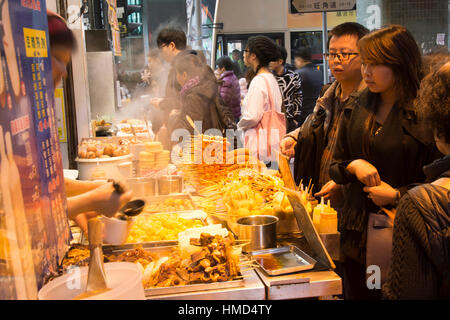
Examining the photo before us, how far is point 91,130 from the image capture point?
15.5 feet

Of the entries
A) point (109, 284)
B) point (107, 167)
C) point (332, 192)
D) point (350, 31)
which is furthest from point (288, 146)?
point (109, 284)

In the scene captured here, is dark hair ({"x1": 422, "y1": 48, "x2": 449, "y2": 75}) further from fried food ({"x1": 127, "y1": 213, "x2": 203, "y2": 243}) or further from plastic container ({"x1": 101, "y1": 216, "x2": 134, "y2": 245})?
plastic container ({"x1": 101, "y1": 216, "x2": 134, "y2": 245})

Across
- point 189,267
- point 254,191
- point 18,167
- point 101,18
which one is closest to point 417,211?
point 189,267

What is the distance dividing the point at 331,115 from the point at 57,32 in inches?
76.8

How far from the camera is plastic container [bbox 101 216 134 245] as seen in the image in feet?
5.97

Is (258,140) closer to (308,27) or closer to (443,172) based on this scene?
(443,172)

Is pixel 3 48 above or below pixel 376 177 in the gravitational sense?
above

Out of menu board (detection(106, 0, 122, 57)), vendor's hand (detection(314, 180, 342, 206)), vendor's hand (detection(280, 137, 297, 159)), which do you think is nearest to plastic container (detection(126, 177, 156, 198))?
vendor's hand (detection(280, 137, 297, 159))

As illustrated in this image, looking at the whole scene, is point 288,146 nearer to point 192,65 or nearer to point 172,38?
point 192,65

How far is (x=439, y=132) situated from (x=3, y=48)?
147 centimetres

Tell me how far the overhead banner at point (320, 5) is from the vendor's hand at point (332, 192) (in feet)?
10.6

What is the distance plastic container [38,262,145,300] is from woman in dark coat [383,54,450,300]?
959 millimetres

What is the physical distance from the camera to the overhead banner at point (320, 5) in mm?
5305

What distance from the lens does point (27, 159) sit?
1106mm
